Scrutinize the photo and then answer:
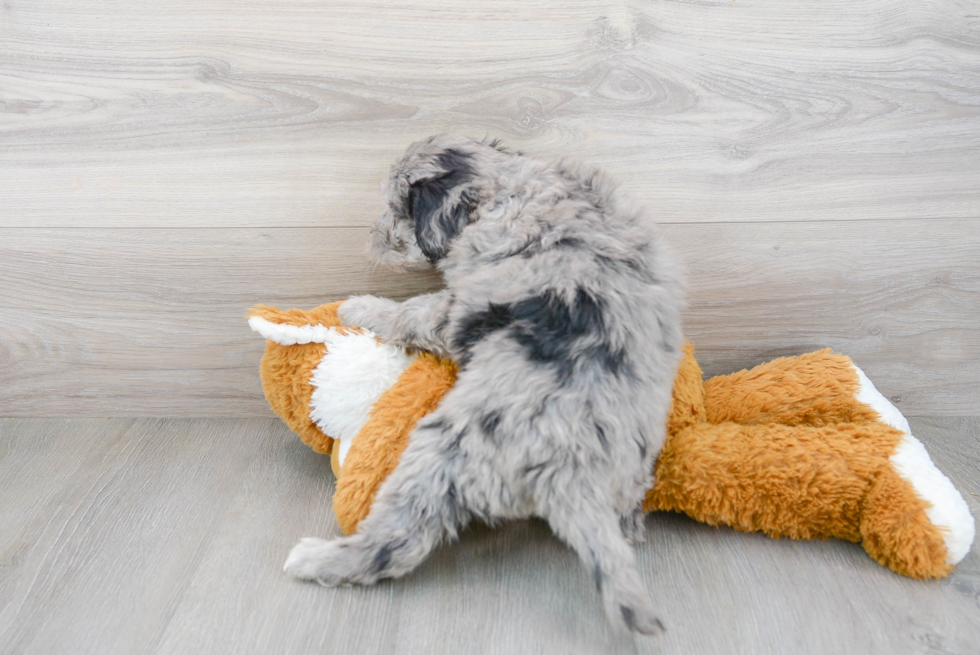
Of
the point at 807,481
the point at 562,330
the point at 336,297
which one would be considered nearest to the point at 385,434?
the point at 562,330

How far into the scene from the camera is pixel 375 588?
1273 millimetres

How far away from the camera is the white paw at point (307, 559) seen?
1.27 m

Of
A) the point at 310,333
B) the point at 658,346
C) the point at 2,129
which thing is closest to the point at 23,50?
the point at 2,129

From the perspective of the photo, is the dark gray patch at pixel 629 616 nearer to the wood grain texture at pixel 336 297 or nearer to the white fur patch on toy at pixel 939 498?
the white fur patch on toy at pixel 939 498

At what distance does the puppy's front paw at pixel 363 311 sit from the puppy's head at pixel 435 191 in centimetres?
15

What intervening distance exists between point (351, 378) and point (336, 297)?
390 millimetres

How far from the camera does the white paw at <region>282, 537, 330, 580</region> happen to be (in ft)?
4.16

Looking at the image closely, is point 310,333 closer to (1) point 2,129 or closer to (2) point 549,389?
(2) point 549,389

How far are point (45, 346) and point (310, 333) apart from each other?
0.90 m

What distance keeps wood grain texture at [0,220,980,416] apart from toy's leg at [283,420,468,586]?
0.63m

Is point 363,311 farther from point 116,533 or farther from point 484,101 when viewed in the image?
point 116,533

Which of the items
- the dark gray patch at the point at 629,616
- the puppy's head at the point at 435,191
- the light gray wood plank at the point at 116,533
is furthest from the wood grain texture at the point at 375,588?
the puppy's head at the point at 435,191

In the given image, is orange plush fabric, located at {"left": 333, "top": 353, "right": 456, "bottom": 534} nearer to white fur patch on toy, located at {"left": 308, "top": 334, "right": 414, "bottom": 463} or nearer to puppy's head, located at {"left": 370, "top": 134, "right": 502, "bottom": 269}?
white fur patch on toy, located at {"left": 308, "top": 334, "right": 414, "bottom": 463}

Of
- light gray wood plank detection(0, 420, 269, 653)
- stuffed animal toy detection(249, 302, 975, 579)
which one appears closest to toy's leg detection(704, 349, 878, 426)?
stuffed animal toy detection(249, 302, 975, 579)
